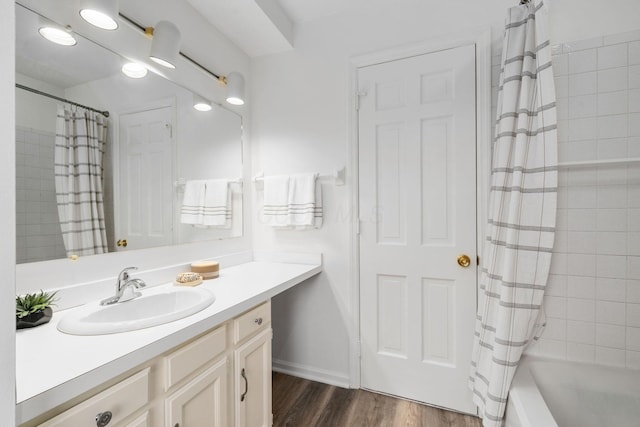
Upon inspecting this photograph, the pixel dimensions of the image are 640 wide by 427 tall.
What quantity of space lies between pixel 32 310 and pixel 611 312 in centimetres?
236

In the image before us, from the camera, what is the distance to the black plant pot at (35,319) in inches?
36.5

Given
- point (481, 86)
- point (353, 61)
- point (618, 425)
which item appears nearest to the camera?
point (618, 425)

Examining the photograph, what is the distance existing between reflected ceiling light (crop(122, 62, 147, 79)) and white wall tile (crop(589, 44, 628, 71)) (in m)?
2.20

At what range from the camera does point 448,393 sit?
5.78 ft

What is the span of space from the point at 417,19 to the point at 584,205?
54.5 inches

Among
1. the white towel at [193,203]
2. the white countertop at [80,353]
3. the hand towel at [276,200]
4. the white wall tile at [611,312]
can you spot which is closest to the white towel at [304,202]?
the hand towel at [276,200]

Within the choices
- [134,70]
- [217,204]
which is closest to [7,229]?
[134,70]

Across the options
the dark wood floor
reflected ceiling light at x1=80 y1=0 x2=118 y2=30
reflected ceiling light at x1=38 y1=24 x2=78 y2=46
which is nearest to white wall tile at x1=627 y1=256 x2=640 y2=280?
the dark wood floor

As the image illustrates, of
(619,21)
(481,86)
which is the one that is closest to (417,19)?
(481,86)

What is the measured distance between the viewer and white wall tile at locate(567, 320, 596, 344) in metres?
1.44

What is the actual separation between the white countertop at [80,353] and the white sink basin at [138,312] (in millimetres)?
19

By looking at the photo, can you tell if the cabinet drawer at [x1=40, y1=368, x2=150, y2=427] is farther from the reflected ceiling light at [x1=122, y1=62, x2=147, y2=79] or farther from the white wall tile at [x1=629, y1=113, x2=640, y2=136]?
the white wall tile at [x1=629, y1=113, x2=640, y2=136]

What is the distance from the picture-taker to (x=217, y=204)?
6.30 feet

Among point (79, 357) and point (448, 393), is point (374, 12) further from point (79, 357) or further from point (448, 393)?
point (448, 393)
